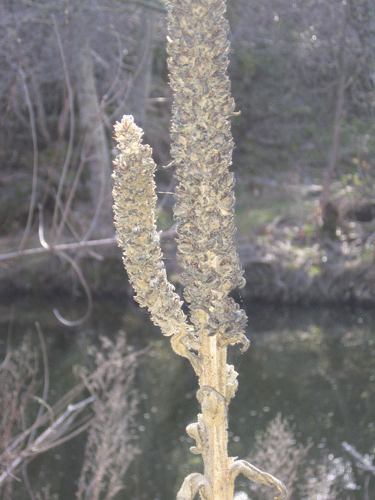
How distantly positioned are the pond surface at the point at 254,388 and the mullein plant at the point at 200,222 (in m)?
3.80

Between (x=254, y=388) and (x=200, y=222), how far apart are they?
7.04 m

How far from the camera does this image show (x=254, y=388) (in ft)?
25.0

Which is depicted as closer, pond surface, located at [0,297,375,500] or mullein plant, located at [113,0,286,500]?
mullein plant, located at [113,0,286,500]

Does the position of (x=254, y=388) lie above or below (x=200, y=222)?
below

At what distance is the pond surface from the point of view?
609cm

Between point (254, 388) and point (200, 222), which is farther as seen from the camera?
point (254, 388)

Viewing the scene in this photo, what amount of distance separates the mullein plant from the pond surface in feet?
12.5

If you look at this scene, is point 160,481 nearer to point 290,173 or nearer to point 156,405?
point 156,405

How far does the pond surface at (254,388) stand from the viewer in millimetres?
6094

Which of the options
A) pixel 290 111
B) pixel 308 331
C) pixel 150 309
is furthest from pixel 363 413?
pixel 290 111

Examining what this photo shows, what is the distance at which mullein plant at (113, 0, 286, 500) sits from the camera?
2.82 feet

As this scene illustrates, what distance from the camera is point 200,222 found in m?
0.87

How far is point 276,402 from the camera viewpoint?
23.8 feet

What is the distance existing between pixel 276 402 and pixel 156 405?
1.47 metres
